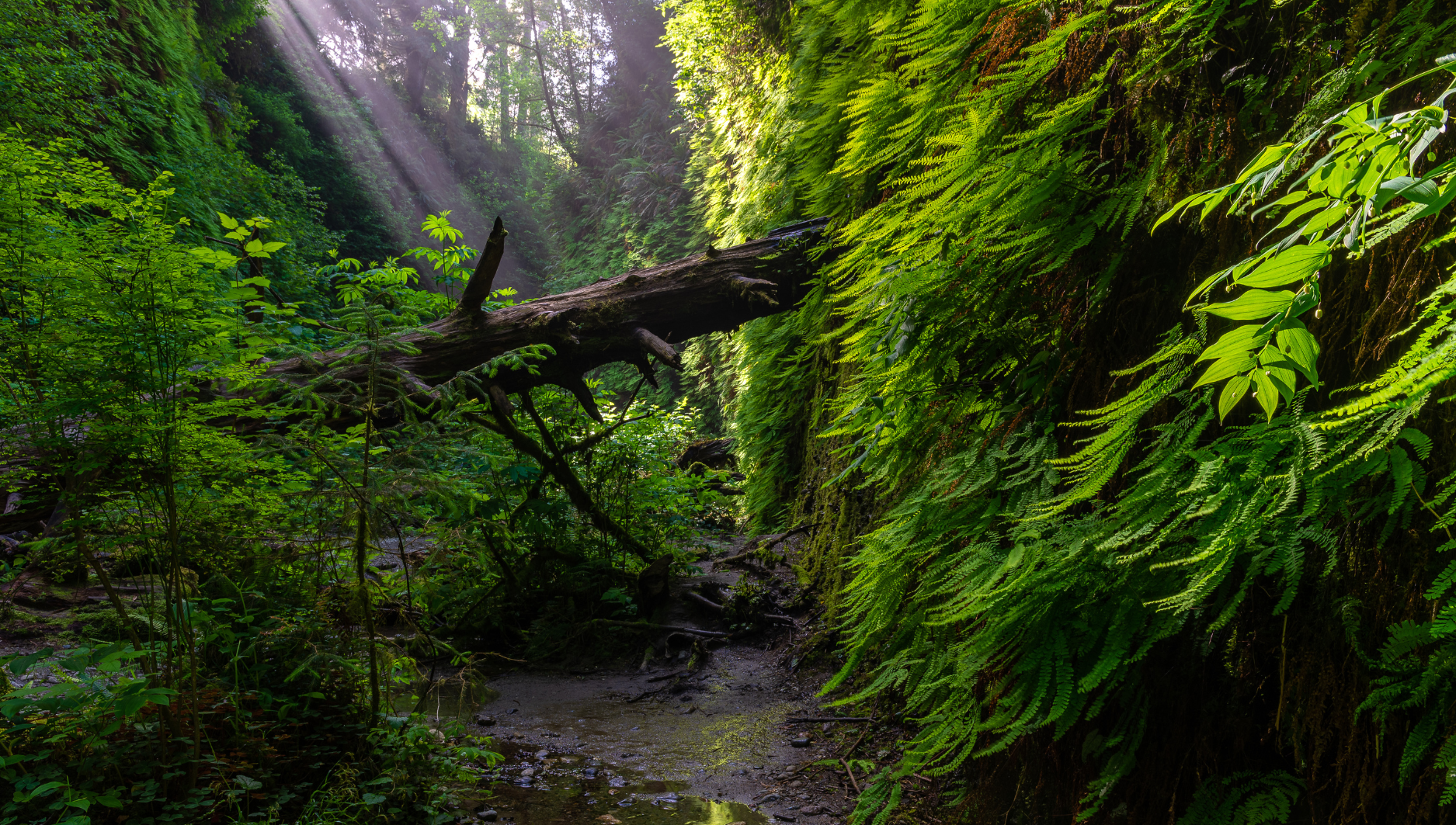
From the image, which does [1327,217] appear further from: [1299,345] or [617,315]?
[617,315]

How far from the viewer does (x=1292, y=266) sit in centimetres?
78

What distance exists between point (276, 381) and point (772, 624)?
11.9 ft

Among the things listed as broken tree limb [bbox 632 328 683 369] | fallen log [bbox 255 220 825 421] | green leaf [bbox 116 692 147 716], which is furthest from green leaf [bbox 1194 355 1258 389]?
fallen log [bbox 255 220 825 421]

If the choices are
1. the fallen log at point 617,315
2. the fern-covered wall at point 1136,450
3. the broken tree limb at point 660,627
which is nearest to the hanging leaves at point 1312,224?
the fern-covered wall at point 1136,450

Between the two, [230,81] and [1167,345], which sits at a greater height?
[230,81]

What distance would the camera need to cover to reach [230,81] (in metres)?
14.9

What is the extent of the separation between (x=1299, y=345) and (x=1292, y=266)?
0.33ft

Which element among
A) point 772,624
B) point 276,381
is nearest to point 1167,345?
point 276,381

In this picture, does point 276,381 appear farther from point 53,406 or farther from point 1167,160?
point 1167,160

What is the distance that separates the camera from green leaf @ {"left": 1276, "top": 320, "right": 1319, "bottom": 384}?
803 mm

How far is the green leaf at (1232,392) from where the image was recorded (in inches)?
33.5

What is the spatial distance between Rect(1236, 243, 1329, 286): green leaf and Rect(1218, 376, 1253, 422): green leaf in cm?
13

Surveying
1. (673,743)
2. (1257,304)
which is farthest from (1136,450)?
(673,743)

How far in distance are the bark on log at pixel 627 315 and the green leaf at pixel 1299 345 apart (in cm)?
361
